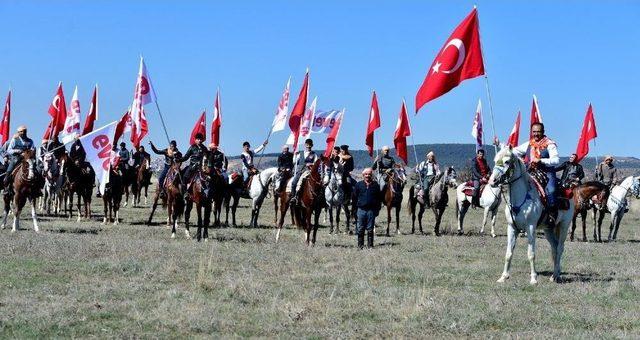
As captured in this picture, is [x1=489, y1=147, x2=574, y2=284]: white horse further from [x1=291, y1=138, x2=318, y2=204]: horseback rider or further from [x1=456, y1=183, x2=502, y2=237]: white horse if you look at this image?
[x1=456, y1=183, x2=502, y2=237]: white horse

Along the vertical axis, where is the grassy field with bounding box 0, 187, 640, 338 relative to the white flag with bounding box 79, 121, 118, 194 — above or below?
below

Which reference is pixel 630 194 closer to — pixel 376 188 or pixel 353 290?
pixel 376 188

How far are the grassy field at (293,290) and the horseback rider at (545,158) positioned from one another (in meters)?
1.46

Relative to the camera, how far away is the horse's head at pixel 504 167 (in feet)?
51.2

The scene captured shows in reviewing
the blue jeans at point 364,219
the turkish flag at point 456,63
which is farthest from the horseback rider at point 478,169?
the turkish flag at point 456,63

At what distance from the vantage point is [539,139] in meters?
16.6

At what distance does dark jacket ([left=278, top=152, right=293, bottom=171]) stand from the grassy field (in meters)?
4.18

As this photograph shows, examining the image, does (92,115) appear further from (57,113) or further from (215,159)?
(215,159)

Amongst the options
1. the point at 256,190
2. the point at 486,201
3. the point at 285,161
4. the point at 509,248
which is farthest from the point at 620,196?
the point at 509,248

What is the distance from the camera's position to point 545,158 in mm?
16500

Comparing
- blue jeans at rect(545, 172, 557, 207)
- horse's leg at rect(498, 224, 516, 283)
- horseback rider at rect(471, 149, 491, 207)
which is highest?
horseback rider at rect(471, 149, 491, 207)

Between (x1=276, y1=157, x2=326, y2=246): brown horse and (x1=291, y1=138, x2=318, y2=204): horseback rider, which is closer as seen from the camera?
(x1=276, y1=157, x2=326, y2=246): brown horse

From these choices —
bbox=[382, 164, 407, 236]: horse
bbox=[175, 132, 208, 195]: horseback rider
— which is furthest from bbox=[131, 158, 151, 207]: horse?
bbox=[175, 132, 208, 195]: horseback rider

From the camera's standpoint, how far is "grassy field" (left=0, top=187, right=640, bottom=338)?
37.9ft
